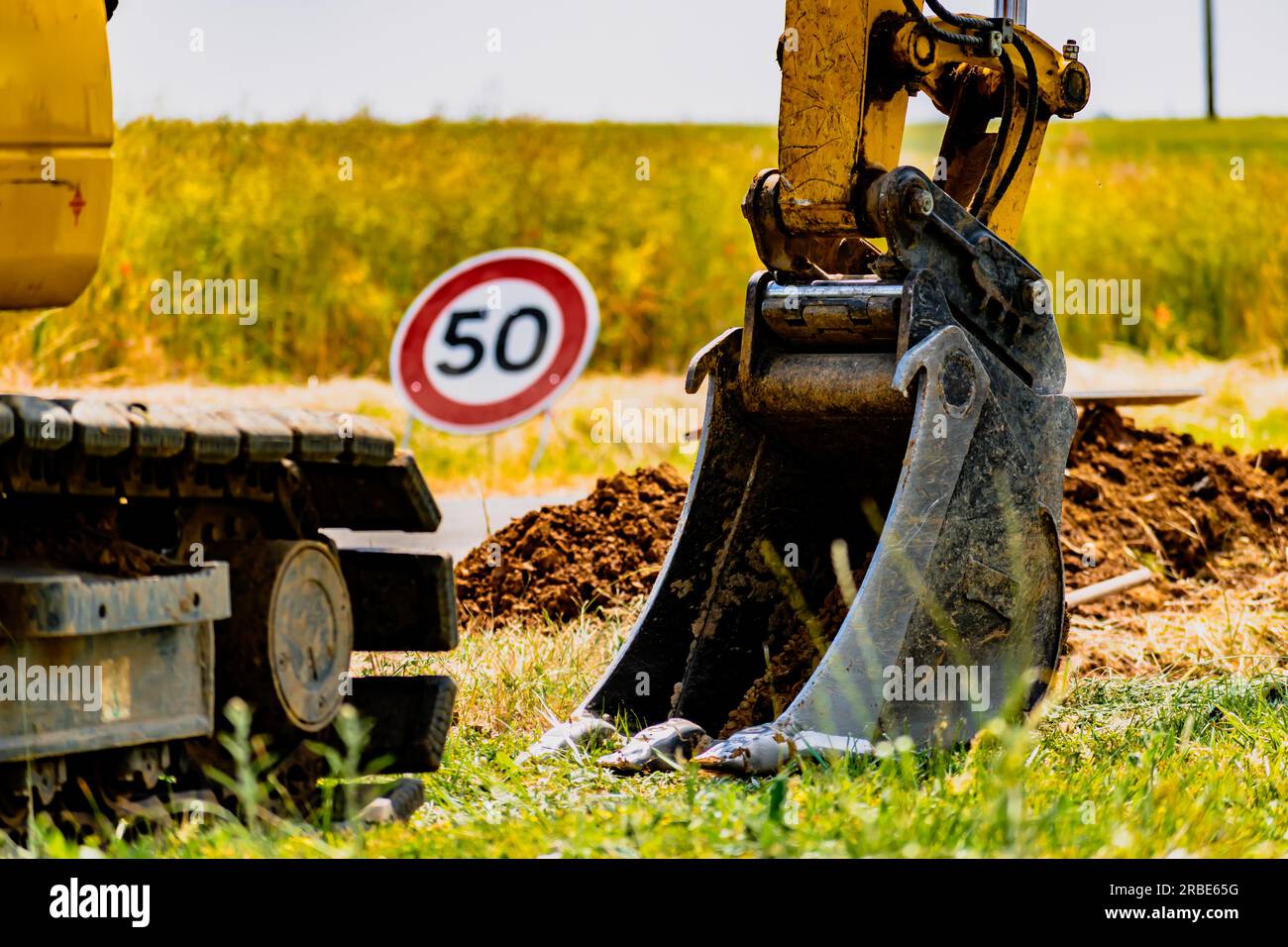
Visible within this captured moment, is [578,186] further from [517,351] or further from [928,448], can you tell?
[928,448]

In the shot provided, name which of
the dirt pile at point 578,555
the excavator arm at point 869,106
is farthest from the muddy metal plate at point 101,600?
the dirt pile at point 578,555

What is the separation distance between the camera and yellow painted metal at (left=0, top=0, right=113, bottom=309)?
3.63m

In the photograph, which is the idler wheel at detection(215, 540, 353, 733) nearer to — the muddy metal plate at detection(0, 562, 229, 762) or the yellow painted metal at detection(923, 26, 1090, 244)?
the muddy metal plate at detection(0, 562, 229, 762)

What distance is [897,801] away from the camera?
148 inches

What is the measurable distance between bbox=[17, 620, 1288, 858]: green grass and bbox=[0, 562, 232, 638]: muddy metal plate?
42 centimetres

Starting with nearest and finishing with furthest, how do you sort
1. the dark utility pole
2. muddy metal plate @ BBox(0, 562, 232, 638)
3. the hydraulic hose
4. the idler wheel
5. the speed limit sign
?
1. muddy metal plate @ BBox(0, 562, 232, 638)
2. the idler wheel
3. the hydraulic hose
4. the speed limit sign
5. the dark utility pole

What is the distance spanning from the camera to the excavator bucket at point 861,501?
4652 mm

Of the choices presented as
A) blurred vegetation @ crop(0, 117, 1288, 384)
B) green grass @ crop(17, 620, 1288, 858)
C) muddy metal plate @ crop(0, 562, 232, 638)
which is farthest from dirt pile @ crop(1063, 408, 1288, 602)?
blurred vegetation @ crop(0, 117, 1288, 384)

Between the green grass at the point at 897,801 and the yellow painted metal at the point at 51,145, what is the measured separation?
114 centimetres

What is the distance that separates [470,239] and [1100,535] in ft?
36.8

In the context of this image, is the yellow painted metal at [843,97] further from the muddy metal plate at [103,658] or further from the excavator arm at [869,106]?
the muddy metal plate at [103,658]

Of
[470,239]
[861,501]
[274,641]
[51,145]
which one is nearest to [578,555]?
[861,501]

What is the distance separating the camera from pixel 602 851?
3.39 m

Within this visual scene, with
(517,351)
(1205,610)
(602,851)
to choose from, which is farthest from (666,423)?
(602,851)
